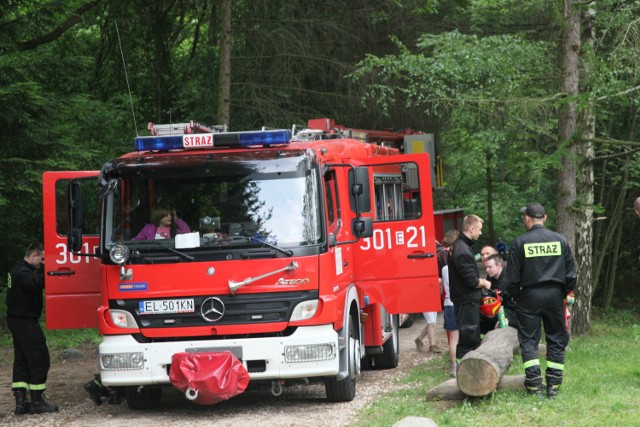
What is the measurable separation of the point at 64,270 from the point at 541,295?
516 cm

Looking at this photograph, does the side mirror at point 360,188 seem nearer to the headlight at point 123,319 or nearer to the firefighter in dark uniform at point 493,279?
the firefighter in dark uniform at point 493,279

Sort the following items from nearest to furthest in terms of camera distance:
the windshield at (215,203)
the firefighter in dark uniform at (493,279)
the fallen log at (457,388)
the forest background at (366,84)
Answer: the fallen log at (457,388) < the windshield at (215,203) < the firefighter in dark uniform at (493,279) < the forest background at (366,84)

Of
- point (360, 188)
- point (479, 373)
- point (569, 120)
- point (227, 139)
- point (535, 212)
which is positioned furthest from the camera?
point (569, 120)

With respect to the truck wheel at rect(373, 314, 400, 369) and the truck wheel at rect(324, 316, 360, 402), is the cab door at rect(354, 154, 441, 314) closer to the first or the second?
the truck wheel at rect(324, 316, 360, 402)

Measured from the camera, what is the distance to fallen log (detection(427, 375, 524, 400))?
9320mm

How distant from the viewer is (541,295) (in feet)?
29.3

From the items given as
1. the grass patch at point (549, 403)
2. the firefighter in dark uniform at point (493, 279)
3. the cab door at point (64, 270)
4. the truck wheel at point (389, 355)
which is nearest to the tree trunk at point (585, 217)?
the grass patch at point (549, 403)

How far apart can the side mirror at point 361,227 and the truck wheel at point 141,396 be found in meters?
2.70

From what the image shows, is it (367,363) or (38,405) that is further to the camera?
(367,363)

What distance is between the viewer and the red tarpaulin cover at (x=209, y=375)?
9.18 meters

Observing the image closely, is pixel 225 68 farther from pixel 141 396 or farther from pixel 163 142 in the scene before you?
pixel 141 396

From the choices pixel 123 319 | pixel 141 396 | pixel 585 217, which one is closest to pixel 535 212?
pixel 123 319

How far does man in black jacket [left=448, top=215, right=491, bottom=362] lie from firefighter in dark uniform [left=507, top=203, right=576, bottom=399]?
1495 millimetres

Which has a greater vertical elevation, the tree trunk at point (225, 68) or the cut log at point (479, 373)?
the tree trunk at point (225, 68)
